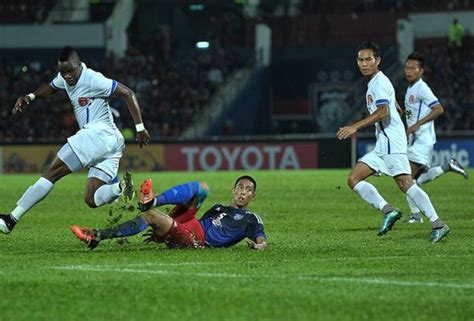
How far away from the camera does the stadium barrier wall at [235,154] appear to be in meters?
38.3

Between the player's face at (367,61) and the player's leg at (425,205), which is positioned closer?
the player's leg at (425,205)

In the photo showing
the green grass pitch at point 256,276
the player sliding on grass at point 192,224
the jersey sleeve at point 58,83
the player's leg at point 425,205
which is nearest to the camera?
the green grass pitch at point 256,276

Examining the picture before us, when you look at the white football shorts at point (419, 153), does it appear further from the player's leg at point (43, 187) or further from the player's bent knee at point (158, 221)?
the player's bent knee at point (158, 221)

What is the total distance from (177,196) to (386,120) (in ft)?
12.2

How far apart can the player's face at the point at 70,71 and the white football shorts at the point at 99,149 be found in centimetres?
59

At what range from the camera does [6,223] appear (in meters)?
13.7

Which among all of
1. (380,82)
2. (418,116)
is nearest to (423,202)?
A: (380,82)

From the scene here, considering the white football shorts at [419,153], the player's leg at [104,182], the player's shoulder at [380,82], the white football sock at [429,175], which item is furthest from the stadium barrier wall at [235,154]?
the player's leg at [104,182]

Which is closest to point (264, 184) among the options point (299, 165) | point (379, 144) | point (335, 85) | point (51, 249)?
point (299, 165)

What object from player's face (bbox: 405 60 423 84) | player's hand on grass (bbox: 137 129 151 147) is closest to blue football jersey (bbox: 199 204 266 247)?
player's hand on grass (bbox: 137 129 151 147)

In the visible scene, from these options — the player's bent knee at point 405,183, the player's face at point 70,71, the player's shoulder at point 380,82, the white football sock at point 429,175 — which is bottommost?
the white football sock at point 429,175

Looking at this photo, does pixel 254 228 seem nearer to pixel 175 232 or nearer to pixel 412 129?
pixel 175 232

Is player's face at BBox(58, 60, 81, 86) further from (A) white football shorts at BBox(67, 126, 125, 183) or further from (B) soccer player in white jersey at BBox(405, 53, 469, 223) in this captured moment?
(B) soccer player in white jersey at BBox(405, 53, 469, 223)

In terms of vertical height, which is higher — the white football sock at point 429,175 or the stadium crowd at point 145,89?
the white football sock at point 429,175
